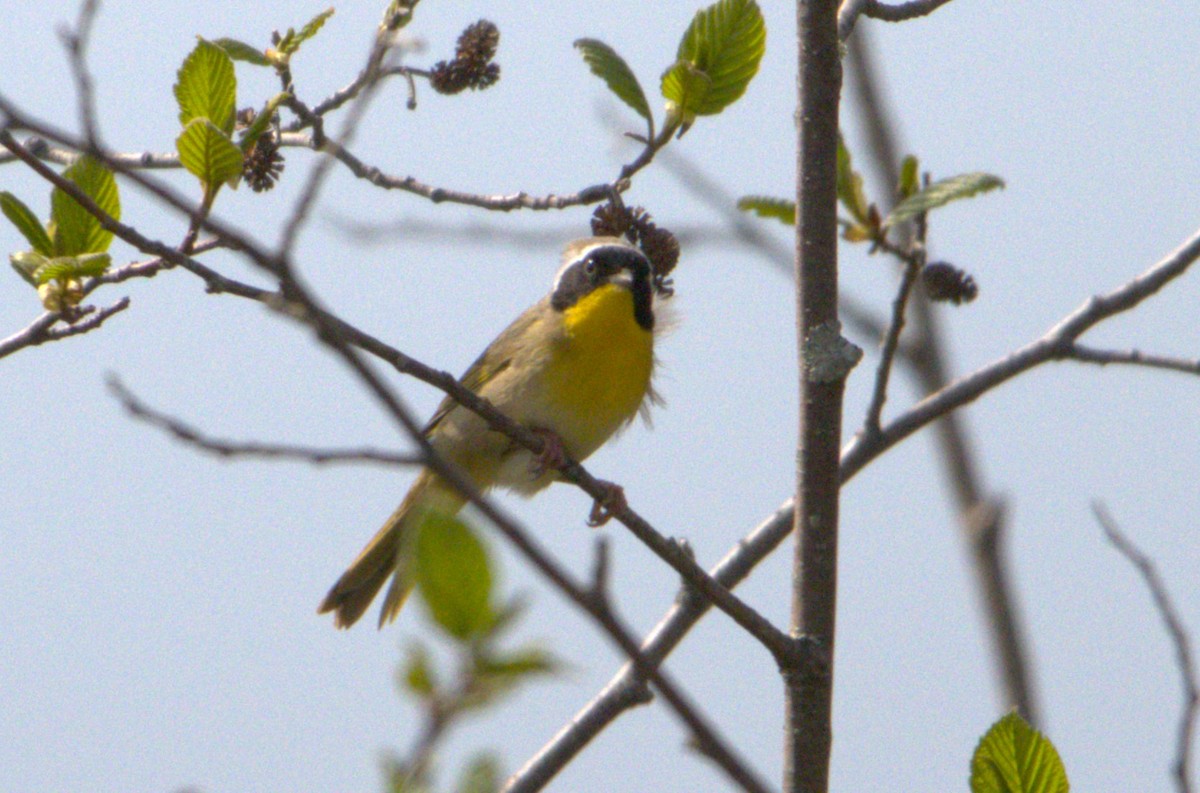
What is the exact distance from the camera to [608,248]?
202 inches

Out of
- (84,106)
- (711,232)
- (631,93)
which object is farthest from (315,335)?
(711,232)

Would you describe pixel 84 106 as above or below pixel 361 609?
below

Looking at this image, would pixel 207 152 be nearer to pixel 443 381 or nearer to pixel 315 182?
pixel 443 381

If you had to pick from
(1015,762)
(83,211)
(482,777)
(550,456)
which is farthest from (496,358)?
(482,777)

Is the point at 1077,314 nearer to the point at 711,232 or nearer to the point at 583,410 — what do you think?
the point at 583,410

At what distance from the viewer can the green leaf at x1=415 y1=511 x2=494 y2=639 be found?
1421 millimetres

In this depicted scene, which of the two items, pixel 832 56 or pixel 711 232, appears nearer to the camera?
pixel 832 56

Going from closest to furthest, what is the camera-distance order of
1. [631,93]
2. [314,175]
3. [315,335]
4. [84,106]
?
[315,335] → [314,175] → [84,106] → [631,93]

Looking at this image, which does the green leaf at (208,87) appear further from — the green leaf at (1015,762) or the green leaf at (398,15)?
the green leaf at (1015,762)

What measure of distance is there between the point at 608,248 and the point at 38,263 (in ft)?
8.34

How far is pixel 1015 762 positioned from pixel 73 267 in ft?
6.36

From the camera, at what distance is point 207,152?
2703mm

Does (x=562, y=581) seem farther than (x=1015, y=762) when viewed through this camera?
No

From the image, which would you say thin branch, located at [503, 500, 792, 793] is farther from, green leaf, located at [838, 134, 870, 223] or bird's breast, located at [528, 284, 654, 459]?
bird's breast, located at [528, 284, 654, 459]
